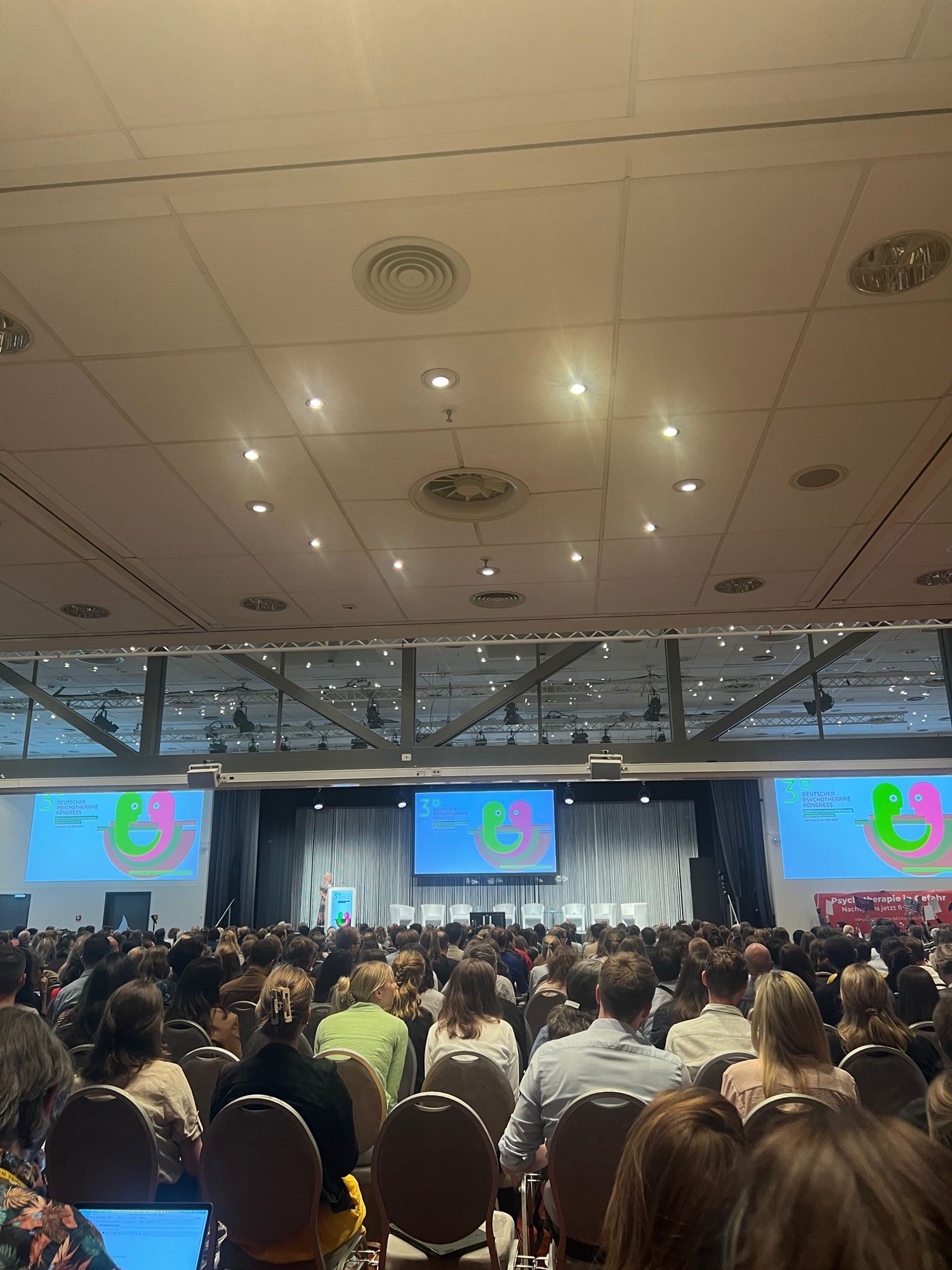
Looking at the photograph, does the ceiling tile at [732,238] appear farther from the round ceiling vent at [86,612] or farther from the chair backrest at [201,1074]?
the round ceiling vent at [86,612]

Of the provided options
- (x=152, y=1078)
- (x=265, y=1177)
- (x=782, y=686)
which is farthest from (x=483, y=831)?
(x=265, y=1177)

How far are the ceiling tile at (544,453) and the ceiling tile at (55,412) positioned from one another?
189 centimetres

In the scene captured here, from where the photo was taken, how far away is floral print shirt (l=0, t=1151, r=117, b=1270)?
1.47 meters

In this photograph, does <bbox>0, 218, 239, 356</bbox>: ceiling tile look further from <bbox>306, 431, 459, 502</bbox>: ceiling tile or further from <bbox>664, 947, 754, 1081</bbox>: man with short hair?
<bbox>664, 947, 754, 1081</bbox>: man with short hair

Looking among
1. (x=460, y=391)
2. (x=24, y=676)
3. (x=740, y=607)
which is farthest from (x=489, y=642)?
(x=24, y=676)

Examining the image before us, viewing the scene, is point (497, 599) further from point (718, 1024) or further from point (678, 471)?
point (718, 1024)

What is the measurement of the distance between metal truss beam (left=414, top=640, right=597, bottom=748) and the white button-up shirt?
9.44 m

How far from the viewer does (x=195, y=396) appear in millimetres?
4711

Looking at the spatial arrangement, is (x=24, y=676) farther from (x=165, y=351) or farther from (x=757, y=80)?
(x=757, y=80)

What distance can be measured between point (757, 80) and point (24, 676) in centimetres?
1517

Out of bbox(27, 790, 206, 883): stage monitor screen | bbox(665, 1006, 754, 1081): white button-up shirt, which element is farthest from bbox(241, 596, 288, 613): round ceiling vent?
bbox(27, 790, 206, 883): stage monitor screen

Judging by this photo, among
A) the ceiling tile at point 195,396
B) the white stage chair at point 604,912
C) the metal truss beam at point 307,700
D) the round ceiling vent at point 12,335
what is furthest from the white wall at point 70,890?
the round ceiling vent at point 12,335

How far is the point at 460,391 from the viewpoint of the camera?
4.68m

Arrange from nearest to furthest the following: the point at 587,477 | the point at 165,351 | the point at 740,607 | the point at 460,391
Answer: the point at 165,351 < the point at 460,391 < the point at 587,477 < the point at 740,607
